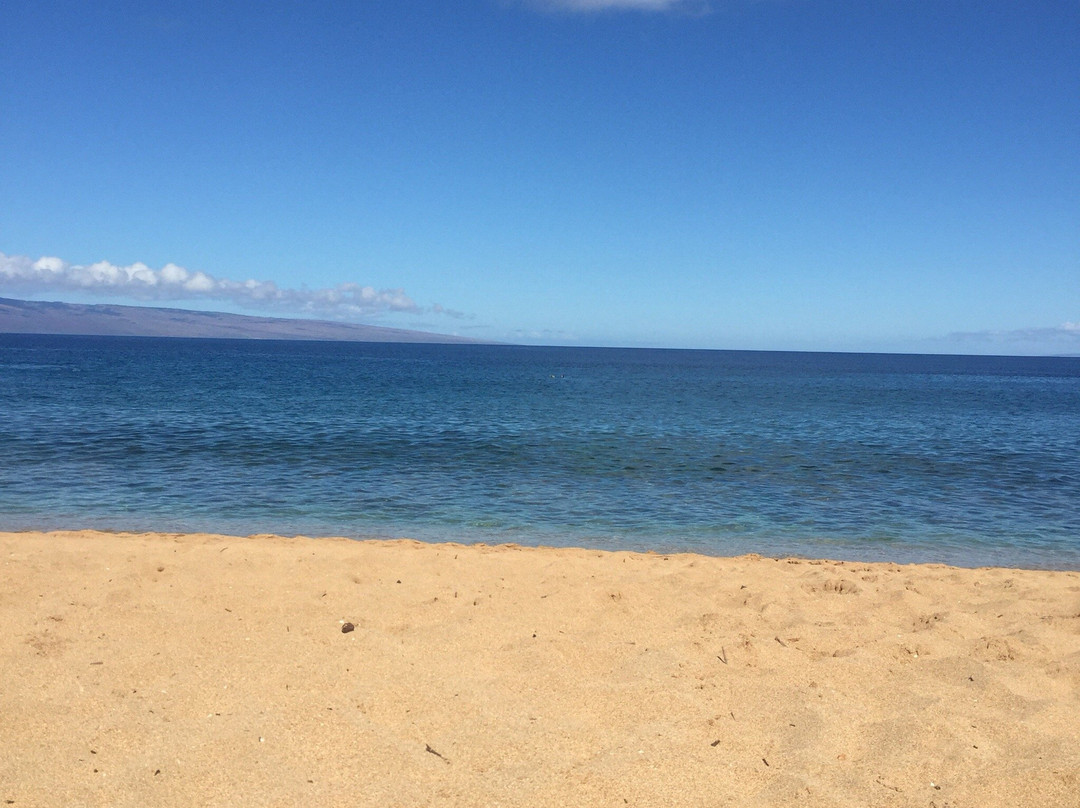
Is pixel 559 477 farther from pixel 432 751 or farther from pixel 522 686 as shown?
pixel 432 751

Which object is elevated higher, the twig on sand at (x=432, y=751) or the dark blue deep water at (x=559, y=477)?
the twig on sand at (x=432, y=751)

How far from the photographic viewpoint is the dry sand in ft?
16.4

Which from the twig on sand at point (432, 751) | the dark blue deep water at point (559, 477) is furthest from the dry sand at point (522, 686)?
the dark blue deep water at point (559, 477)

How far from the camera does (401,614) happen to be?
318 inches

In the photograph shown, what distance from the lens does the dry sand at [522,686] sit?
16.4 feet

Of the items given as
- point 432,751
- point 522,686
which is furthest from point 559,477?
point 432,751

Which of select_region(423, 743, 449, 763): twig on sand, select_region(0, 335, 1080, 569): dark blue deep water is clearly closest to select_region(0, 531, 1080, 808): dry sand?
select_region(423, 743, 449, 763): twig on sand

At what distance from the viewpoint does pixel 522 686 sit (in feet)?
21.1

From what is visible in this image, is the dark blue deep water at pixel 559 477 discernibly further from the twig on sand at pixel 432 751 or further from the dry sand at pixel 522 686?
the twig on sand at pixel 432 751

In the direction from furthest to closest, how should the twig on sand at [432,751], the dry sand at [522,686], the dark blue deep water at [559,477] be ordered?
the dark blue deep water at [559,477] → the twig on sand at [432,751] → the dry sand at [522,686]

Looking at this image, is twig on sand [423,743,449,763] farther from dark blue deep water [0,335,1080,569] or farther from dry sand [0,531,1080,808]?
dark blue deep water [0,335,1080,569]

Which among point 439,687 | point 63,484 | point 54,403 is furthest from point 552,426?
point 439,687

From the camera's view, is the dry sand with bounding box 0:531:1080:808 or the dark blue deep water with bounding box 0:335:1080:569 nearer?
the dry sand with bounding box 0:531:1080:808

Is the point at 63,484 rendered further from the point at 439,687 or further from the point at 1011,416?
the point at 1011,416
